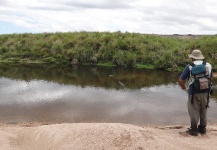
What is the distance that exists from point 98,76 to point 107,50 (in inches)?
302

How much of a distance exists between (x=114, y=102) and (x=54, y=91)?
3.42m

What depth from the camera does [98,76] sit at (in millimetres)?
20953

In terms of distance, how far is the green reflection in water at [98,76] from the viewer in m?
18.3

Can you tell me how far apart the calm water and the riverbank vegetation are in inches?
155

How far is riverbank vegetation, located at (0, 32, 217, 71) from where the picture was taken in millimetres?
25487

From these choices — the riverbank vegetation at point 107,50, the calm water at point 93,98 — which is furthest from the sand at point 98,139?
the riverbank vegetation at point 107,50

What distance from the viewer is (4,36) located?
35.8 m

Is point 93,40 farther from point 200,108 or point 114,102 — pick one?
point 200,108

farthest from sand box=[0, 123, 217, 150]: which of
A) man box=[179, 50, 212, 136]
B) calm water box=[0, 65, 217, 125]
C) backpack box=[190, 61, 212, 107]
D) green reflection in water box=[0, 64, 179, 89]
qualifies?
green reflection in water box=[0, 64, 179, 89]

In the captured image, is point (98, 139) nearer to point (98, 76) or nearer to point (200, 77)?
point (200, 77)

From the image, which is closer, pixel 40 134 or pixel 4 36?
pixel 40 134

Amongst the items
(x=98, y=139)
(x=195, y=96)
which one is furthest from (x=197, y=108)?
(x=98, y=139)

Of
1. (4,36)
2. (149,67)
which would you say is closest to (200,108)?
(149,67)

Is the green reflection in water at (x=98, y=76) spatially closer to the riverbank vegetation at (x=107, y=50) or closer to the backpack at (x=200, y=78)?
the riverbank vegetation at (x=107, y=50)
